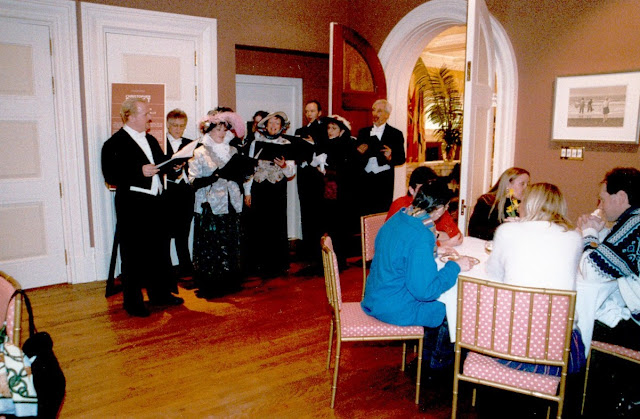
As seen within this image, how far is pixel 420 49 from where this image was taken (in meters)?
5.69

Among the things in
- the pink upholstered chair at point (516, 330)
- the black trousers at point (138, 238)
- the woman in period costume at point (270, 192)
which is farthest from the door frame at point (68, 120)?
the pink upholstered chair at point (516, 330)

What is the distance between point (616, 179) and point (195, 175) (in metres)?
2.86

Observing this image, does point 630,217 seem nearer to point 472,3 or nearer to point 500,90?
point 472,3

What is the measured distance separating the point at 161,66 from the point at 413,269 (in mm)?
3396

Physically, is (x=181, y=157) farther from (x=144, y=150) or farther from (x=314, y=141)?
(x=314, y=141)

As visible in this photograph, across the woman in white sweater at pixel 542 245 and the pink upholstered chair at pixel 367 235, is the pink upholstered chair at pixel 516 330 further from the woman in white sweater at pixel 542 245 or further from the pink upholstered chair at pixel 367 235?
the pink upholstered chair at pixel 367 235

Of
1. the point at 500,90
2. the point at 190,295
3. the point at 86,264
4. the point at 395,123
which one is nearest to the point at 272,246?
the point at 190,295

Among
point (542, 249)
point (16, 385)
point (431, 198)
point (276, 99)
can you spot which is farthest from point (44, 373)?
point (276, 99)

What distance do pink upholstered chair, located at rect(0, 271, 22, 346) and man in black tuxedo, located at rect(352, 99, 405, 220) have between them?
344cm

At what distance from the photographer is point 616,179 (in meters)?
2.58

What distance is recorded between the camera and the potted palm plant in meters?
8.67

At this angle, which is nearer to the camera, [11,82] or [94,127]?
[11,82]

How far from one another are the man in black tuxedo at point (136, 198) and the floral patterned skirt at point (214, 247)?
11.3 inches

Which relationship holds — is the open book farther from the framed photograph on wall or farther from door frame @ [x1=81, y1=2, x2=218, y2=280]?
the framed photograph on wall
